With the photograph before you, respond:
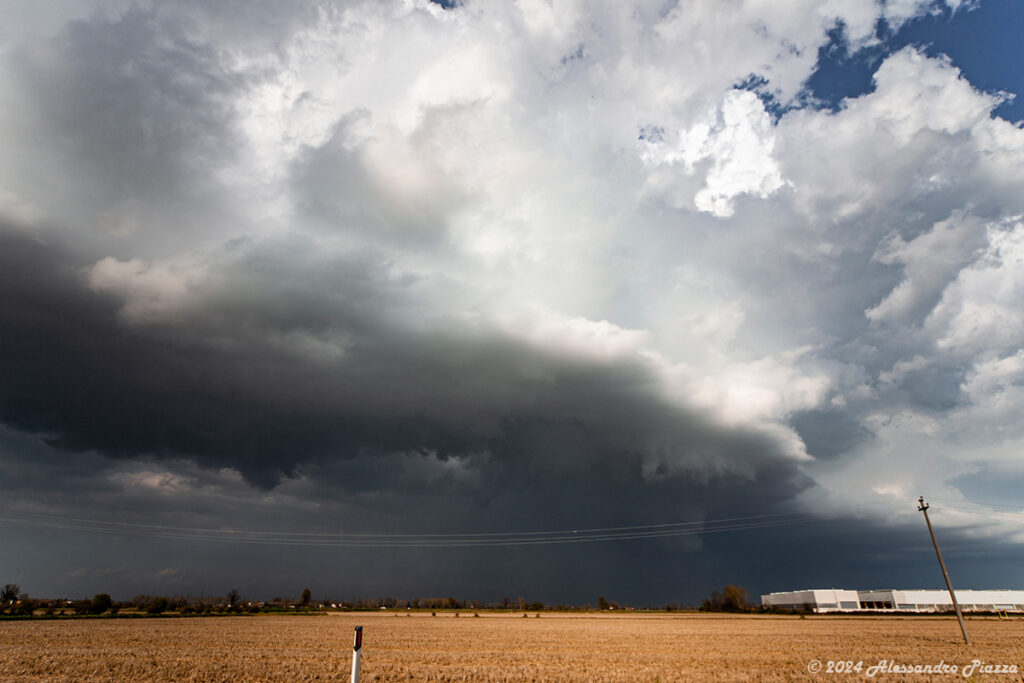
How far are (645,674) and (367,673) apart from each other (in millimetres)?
17878

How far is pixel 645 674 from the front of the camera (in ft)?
110

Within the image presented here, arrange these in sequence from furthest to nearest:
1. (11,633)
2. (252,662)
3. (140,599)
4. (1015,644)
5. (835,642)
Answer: (140,599) → (11,633) → (835,642) → (1015,644) → (252,662)

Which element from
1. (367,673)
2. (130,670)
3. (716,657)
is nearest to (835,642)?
(716,657)

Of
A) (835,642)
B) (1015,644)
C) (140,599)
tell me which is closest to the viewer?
(1015,644)

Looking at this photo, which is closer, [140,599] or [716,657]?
[716,657]

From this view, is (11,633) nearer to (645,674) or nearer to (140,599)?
(645,674)

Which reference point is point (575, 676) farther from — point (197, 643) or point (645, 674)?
point (197, 643)

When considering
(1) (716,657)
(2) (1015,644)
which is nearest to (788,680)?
(1) (716,657)

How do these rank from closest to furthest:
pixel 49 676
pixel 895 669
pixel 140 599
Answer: pixel 49 676 → pixel 895 669 → pixel 140 599

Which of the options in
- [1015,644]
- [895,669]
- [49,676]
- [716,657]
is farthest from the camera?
[1015,644]

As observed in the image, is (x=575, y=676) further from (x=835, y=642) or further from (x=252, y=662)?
(x=835, y=642)

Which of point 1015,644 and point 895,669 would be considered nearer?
point 895,669

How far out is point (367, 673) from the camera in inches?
1328

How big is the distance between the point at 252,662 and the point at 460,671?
52.5 ft
